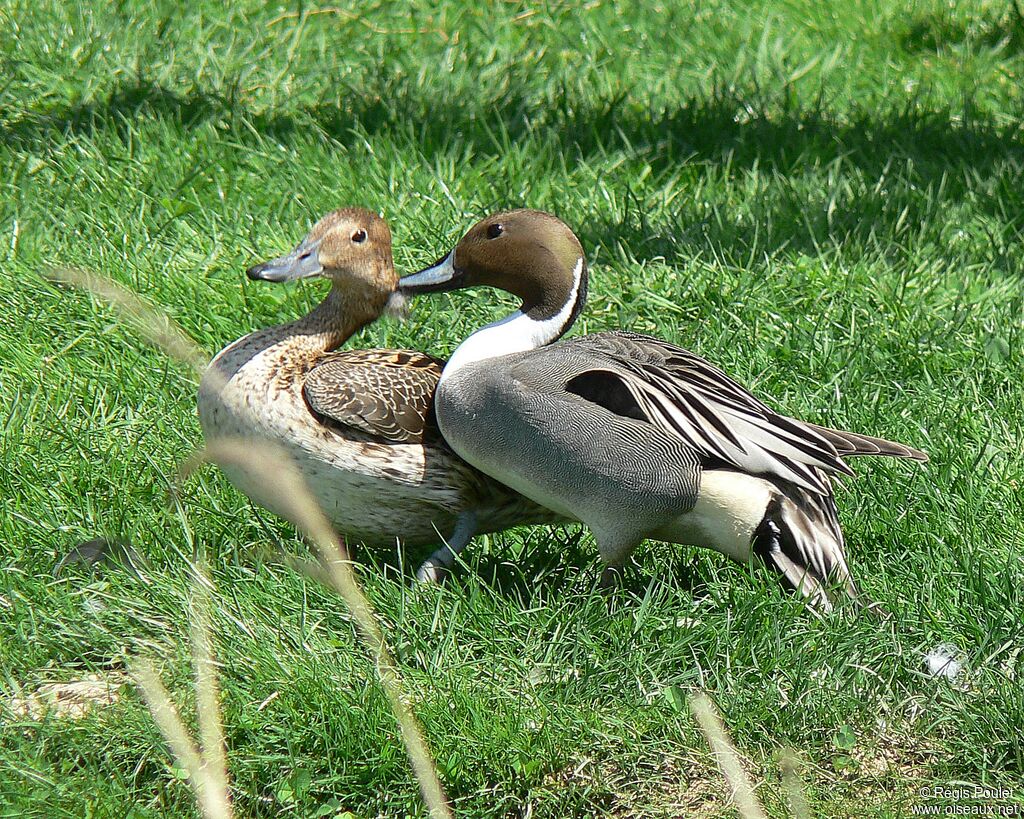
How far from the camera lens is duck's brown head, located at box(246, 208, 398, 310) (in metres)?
3.49

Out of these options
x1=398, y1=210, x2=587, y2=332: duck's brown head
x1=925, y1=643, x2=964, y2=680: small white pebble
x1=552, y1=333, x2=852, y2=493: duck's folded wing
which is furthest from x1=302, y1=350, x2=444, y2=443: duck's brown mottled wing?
x1=925, y1=643, x2=964, y2=680: small white pebble

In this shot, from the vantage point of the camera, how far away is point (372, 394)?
336 centimetres

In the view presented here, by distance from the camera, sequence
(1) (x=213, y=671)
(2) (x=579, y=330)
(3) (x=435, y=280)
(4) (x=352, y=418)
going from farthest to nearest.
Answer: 1. (2) (x=579, y=330)
2. (3) (x=435, y=280)
3. (4) (x=352, y=418)
4. (1) (x=213, y=671)

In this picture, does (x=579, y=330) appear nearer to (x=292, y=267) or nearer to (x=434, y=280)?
(x=434, y=280)

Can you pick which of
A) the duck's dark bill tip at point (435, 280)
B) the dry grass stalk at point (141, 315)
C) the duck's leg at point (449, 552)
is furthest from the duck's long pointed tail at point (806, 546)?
the dry grass stalk at point (141, 315)

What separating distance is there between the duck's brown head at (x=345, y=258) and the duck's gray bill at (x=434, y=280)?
6 cm

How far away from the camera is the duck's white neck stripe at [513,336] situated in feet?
11.3

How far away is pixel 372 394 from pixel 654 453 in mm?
744

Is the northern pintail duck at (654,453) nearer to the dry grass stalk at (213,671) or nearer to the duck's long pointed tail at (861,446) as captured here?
the duck's long pointed tail at (861,446)

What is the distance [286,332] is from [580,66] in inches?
128

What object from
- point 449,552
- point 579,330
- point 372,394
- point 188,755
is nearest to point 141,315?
point 372,394

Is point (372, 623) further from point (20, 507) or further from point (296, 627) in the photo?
point (20, 507)

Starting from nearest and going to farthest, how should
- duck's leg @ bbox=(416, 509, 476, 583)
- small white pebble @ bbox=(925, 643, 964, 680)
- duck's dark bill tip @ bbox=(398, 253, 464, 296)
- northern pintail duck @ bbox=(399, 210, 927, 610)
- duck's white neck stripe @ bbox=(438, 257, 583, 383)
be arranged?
small white pebble @ bbox=(925, 643, 964, 680), northern pintail duck @ bbox=(399, 210, 927, 610), duck's leg @ bbox=(416, 509, 476, 583), duck's white neck stripe @ bbox=(438, 257, 583, 383), duck's dark bill tip @ bbox=(398, 253, 464, 296)

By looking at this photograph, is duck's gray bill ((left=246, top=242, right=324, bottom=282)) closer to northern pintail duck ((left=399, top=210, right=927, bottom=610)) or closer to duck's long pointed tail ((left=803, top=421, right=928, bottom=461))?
northern pintail duck ((left=399, top=210, right=927, bottom=610))
